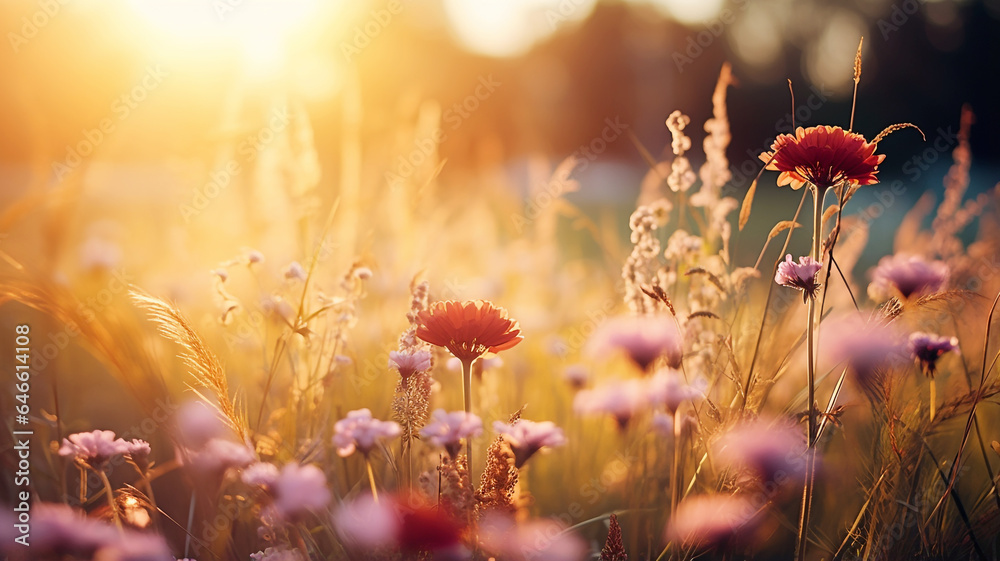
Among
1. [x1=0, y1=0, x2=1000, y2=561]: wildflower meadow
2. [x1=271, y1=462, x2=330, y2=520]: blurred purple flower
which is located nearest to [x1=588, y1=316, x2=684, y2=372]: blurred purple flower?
[x1=0, y1=0, x2=1000, y2=561]: wildflower meadow

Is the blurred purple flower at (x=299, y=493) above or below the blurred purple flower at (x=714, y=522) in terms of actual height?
above

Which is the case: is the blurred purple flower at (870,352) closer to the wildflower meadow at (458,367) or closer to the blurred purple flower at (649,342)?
the wildflower meadow at (458,367)

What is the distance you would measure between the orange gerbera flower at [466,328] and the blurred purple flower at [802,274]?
438mm

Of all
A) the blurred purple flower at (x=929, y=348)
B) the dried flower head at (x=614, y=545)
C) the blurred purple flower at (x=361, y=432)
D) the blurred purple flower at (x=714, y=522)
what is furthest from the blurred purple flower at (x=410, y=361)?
the blurred purple flower at (x=929, y=348)

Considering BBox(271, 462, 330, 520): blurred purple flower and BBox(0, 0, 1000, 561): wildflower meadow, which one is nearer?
BBox(271, 462, 330, 520): blurred purple flower

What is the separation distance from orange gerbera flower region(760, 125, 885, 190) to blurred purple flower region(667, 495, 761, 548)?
22.3 inches

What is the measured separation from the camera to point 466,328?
1.07m

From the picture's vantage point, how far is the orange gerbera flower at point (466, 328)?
107 centimetres

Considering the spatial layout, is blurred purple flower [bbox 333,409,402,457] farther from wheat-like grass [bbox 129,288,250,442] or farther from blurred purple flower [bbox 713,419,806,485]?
blurred purple flower [bbox 713,419,806,485]

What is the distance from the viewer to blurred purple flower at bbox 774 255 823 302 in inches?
40.9

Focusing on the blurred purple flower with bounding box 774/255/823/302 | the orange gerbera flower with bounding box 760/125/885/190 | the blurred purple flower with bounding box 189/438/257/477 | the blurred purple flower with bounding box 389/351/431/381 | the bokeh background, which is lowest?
the blurred purple flower with bounding box 189/438/257/477

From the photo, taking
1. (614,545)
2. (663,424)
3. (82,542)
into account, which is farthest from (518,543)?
(663,424)

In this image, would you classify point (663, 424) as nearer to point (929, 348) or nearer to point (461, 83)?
point (929, 348)

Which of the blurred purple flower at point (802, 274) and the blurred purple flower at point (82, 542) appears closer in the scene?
the blurred purple flower at point (82, 542)
